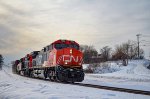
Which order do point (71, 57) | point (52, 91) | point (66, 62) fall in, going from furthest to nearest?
point (71, 57)
point (66, 62)
point (52, 91)

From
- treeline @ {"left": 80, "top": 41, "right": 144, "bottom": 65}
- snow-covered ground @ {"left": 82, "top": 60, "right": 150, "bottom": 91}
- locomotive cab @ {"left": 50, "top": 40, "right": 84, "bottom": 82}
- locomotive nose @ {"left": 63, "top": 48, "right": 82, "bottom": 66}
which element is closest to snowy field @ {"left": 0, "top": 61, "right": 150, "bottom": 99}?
snow-covered ground @ {"left": 82, "top": 60, "right": 150, "bottom": 91}

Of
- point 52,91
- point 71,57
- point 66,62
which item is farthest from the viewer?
point 71,57

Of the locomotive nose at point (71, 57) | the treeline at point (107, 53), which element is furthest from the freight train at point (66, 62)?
the treeline at point (107, 53)

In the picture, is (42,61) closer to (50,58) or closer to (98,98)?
(50,58)

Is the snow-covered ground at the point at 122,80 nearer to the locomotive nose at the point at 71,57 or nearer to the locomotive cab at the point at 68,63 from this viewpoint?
the locomotive cab at the point at 68,63

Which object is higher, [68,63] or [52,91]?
[68,63]

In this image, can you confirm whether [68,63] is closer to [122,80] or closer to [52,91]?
[52,91]

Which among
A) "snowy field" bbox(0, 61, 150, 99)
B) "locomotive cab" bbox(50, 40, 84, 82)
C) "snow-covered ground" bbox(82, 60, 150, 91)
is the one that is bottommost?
"snow-covered ground" bbox(82, 60, 150, 91)

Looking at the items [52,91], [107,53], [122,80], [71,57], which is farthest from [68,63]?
[107,53]

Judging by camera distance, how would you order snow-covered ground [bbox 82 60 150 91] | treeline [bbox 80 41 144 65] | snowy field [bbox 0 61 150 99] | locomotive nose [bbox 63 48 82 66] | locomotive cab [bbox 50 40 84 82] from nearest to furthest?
snowy field [bbox 0 61 150 99] < snow-covered ground [bbox 82 60 150 91] < locomotive cab [bbox 50 40 84 82] < locomotive nose [bbox 63 48 82 66] < treeline [bbox 80 41 144 65]

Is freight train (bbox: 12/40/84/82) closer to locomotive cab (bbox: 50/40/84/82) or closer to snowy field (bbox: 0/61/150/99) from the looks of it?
locomotive cab (bbox: 50/40/84/82)

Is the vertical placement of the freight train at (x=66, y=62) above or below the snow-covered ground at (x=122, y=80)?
above

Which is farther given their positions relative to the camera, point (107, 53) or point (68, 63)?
point (107, 53)

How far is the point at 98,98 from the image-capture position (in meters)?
11.0
